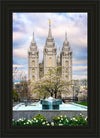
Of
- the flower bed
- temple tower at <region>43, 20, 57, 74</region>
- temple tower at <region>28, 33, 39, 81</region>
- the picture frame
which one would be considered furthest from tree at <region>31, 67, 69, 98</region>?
the picture frame

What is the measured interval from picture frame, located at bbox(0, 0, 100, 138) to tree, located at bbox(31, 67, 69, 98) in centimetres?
958

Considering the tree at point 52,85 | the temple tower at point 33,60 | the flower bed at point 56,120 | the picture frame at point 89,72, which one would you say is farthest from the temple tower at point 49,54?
the picture frame at point 89,72

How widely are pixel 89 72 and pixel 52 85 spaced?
10.3 meters

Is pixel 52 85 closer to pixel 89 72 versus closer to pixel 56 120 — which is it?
pixel 56 120

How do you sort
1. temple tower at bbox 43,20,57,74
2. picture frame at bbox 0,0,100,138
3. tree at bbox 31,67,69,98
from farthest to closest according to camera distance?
temple tower at bbox 43,20,57,74
tree at bbox 31,67,69,98
picture frame at bbox 0,0,100,138

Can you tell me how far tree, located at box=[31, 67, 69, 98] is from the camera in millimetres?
11914

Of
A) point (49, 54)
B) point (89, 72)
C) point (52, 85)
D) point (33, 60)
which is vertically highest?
point (49, 54)

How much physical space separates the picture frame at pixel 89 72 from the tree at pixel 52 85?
9.58 meters

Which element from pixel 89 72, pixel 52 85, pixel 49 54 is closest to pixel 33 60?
pixel 49 54

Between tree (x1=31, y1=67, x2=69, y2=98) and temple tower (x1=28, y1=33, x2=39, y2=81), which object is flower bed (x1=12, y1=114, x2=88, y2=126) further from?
temple tower (x1=28, y1=33, x2=39, y2=81)

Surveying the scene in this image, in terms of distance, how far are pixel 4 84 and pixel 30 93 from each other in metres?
10.9

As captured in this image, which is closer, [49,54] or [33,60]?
[33,60]

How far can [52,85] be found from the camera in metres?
12.2

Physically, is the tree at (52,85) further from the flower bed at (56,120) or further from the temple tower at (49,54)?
the flower bed at (56,120)
